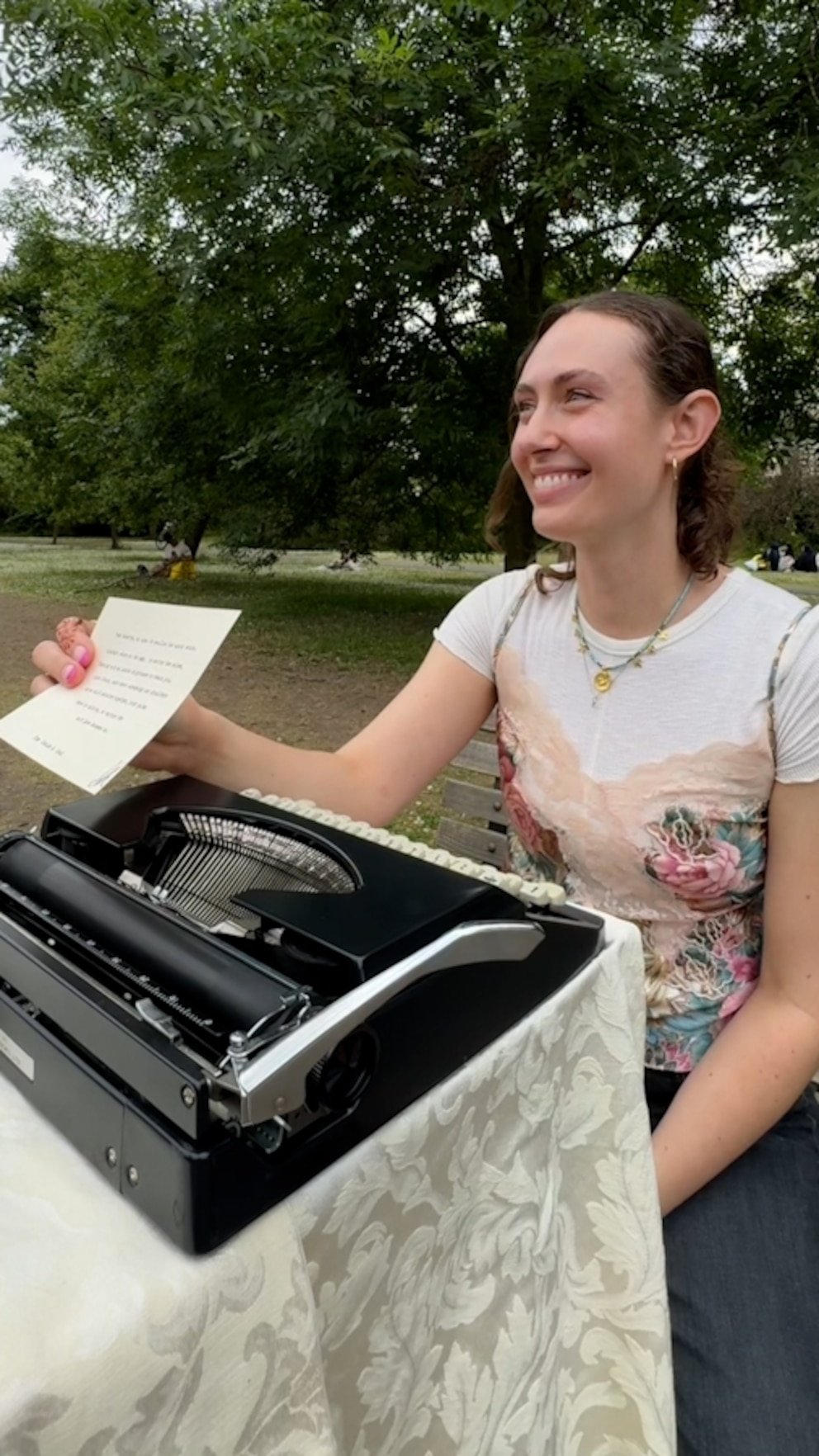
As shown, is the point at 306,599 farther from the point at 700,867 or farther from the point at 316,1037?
the point at 316,1037

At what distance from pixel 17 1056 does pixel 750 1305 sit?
2.99 feet

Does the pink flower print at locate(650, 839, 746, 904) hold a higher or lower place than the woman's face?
lower

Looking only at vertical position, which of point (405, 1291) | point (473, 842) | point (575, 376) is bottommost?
point (473, 842)

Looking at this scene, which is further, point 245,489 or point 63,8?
point 245,489

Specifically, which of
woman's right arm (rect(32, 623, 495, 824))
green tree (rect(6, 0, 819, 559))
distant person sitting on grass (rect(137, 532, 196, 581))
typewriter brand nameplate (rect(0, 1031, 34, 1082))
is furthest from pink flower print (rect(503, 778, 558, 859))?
distant person sitting on grass (rect(137, 532, 196, 581))

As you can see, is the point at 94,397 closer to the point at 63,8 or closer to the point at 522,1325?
the point at 63,8

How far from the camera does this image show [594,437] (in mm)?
1160

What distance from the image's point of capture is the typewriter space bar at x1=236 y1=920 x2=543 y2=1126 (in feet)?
1.64

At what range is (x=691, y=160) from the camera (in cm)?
→ 469

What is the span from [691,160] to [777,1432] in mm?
5495

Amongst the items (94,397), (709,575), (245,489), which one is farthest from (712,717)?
(94,397)

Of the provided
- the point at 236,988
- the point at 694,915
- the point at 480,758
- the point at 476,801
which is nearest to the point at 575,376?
the point at 694,915

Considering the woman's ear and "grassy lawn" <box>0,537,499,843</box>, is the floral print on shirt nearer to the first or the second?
the woman's ear

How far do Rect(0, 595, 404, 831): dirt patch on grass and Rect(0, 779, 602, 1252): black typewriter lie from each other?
308 centimetres
